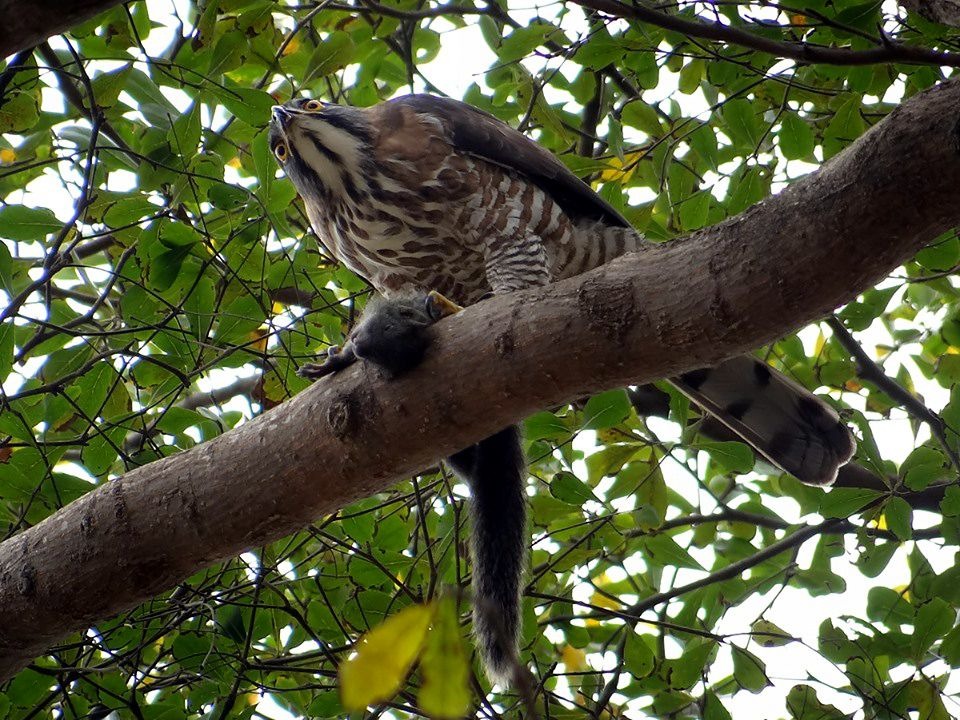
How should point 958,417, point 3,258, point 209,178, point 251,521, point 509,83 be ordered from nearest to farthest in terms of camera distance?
point 251,521 < point 3,258 < point 209,178 < point 958,417 < point 509,83

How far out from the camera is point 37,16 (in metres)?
1.94

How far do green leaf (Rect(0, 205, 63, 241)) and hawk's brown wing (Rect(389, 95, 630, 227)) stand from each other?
4.42 ft

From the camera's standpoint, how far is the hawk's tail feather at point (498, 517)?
10.2ft

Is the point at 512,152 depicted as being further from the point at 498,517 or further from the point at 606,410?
the point at 498,517

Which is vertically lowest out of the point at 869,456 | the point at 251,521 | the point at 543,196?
the point at 251,521

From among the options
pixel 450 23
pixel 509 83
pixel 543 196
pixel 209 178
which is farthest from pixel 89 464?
pixel 450 23

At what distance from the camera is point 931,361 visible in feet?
16.3

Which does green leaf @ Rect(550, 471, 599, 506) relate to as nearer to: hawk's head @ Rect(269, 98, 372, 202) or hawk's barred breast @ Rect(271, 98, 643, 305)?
hawk's barred breast @ Rect(271, 98, 643, 305)

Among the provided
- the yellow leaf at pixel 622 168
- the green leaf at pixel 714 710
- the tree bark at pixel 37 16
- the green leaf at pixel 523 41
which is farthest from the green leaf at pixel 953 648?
the tree bark at pixel 37 16

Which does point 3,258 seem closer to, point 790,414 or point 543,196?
point 543,196

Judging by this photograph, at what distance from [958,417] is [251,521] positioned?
2729 millimetres

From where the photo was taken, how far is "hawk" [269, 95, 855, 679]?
3678 millimetres

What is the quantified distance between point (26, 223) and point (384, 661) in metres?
2.98

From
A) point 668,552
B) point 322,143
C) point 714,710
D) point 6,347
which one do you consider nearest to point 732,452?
point 668,552
